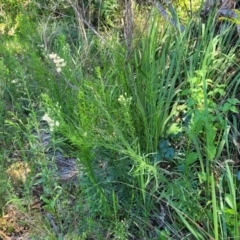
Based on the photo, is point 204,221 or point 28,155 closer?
point 204,221

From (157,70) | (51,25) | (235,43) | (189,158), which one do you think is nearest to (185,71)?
(157,70)

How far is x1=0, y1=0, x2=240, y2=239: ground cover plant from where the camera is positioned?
2014mm

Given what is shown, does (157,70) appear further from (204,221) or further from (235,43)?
(204,221)

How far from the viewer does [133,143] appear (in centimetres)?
206

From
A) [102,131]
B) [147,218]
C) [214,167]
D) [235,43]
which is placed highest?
[235,43]

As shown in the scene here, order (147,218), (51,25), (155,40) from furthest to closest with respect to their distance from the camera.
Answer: (51,25) < (155,40) < (147,218)

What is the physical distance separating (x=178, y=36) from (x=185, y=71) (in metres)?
0.32

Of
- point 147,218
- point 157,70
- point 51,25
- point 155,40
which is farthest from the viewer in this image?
point 51,25

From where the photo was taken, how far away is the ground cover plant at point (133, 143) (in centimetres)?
201

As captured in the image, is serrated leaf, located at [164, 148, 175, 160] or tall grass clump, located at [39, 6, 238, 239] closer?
tall grass clump, located at [39, 6, 238, 239]

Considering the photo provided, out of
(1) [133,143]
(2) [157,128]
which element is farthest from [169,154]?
(1) [133,143]

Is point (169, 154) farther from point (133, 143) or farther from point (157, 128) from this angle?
point (133, 143)

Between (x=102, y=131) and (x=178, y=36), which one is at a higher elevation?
(x=178, y=36)

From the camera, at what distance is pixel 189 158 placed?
2.12 metres
